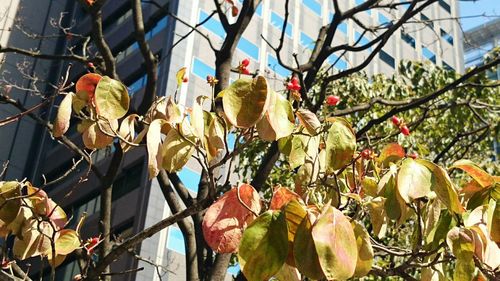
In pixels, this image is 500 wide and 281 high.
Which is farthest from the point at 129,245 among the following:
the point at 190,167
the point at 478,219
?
the point at 190,167

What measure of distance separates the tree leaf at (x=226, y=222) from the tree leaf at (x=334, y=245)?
28cm

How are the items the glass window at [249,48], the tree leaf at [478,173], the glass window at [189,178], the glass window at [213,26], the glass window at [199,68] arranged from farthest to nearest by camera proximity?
the glass window at [249,48]
the glass window at [213,26]
the glass window at [199,68]
the glass window at [189,178]
the tree leaf at [478,173]

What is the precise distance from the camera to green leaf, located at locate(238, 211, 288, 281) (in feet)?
5.00

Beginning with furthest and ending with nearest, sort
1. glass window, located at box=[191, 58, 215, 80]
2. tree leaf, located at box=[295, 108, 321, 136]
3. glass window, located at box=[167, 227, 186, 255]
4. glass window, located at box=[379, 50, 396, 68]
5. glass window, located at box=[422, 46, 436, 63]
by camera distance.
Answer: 1. glass window, located at box=[422, 46, 436, 63]
2. glass window, located at box=[379, 50, 396, 68]
3. glass window, located at box=[191, 58, 215, 80]
4. glass window, located at box=[167, 227, 186, 255]
5. tree leaf, located at box=[295, 108, 321, 136]

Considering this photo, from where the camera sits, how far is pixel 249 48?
21.4 metres

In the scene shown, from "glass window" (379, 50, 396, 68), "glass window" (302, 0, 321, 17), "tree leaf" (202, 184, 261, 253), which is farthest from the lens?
"glass window" (379, 50, 396, 68)

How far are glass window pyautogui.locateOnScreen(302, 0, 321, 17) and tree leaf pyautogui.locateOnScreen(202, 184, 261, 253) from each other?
2411 cm

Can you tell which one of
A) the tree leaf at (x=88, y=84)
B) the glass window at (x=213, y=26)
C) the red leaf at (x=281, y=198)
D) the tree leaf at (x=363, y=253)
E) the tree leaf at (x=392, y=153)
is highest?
the glass window at (x=213, y=26)

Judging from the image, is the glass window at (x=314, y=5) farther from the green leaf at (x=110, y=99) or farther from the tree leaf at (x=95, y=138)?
the green leaf at (x=110, y=99)

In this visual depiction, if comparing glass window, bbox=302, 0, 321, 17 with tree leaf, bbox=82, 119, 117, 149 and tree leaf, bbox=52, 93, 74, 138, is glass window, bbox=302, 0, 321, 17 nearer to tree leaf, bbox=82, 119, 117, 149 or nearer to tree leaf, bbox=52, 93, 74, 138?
tree leaf, bbox=82, 119, 117, 149

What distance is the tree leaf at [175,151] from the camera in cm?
185

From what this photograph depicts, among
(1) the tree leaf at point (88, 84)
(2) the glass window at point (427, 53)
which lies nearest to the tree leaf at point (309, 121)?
(1) the tree leaf at point (88, 84)

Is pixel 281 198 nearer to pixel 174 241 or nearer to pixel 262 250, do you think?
pixel 262 250

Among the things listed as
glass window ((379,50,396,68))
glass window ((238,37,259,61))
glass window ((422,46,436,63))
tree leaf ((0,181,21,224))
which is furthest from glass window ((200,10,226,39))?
tree leaf ((0,181,21,224))
